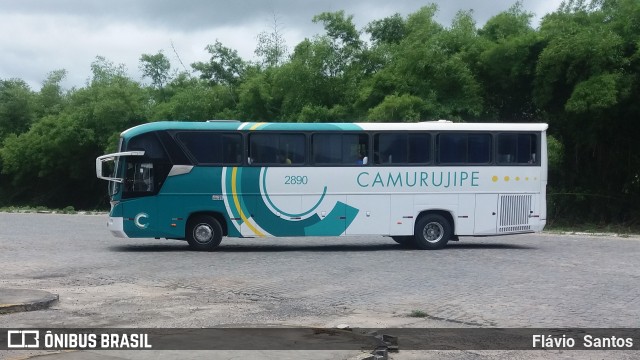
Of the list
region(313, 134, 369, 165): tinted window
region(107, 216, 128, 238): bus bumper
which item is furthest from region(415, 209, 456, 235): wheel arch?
region(107, 216, 128, 238): bus bumper

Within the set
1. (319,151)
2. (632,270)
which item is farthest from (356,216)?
(632,270)

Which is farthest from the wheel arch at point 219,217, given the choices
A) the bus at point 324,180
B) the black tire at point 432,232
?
the black tire at point 432,232

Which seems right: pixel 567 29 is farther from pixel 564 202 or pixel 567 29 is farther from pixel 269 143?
pixel 269 143

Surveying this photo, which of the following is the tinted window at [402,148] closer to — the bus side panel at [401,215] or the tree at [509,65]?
the bus side panel at [401,215]

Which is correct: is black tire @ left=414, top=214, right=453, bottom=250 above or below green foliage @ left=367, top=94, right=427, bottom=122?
below

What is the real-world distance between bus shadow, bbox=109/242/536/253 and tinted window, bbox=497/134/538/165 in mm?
2320

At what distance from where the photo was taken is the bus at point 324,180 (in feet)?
65.1

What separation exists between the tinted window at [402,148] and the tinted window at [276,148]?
192 centimetres

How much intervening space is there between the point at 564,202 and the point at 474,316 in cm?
2039

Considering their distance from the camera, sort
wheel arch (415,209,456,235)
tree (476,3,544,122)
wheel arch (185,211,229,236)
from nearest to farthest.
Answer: wheel arch (185,211,229,236)
wheel arch (415,209,456,235)
tree (476,3,544,122)

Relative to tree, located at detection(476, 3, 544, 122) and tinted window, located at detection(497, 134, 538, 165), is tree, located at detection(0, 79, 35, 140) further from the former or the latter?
tinted window, located at detection(497, 134, 538, 165)

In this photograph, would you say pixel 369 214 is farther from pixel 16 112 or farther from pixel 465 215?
pixel 16 112

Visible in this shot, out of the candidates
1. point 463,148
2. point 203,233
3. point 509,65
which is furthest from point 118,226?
point 509,65

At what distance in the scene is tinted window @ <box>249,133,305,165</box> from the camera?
792 inches
